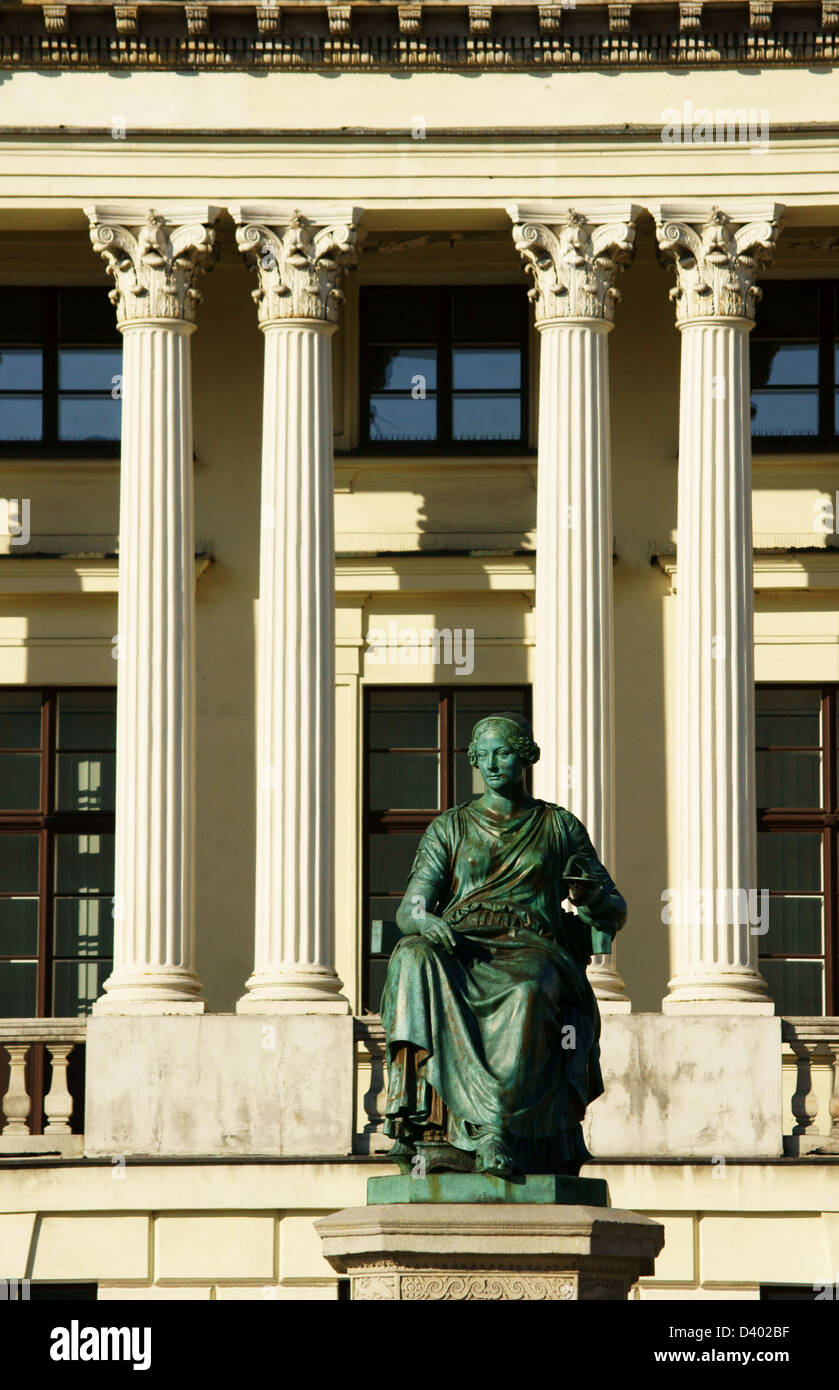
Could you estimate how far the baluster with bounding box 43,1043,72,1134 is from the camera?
1061 inches

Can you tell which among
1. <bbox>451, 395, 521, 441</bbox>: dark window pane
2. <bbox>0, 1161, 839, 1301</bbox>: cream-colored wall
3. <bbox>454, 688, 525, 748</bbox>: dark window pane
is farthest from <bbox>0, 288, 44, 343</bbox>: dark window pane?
<bbox>0, 1161, 839, 1301</bbox>: cream-colored wall

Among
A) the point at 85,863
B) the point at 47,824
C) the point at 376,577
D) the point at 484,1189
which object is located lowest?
the point at 484,1189

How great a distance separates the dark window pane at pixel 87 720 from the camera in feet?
103

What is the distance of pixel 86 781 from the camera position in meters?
31.2

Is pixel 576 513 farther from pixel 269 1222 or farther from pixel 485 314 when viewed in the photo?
pixel 269 1222

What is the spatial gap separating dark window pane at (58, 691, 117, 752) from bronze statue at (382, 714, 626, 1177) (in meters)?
14.0

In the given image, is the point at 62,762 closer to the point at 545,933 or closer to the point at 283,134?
the point at 283,134

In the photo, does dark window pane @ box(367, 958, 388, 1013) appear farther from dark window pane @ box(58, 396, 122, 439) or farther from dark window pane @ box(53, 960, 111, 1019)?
dark window pane @ box(58, 396, 122, 439)

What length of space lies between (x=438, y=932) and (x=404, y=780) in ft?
47.0

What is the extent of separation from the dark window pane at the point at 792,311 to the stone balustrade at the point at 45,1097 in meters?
10.4

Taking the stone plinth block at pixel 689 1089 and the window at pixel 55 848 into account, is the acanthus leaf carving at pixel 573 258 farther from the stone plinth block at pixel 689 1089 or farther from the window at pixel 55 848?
the stone plinth block at pixel 689 1089

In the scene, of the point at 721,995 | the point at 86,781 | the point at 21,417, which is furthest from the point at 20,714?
the point at 721,995

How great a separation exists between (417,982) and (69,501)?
1560cm

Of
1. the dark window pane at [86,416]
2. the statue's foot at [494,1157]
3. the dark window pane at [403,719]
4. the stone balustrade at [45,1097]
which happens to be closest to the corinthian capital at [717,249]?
the dark window pane at [403,719]
